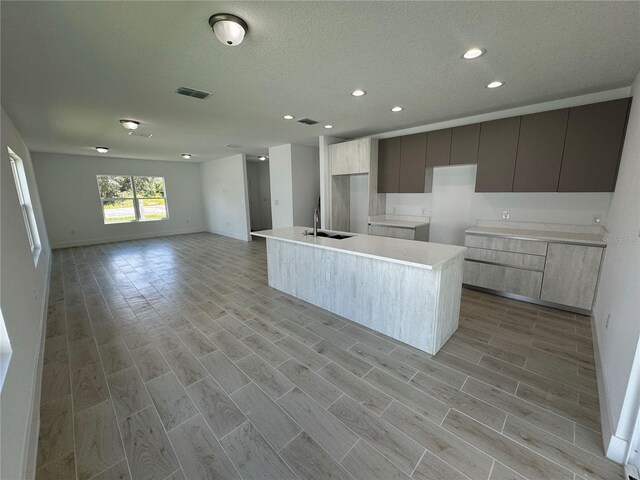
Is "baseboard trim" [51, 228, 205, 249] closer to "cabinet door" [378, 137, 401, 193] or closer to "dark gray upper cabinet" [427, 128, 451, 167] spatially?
"cabinet door" [378, 137, 401, 193]

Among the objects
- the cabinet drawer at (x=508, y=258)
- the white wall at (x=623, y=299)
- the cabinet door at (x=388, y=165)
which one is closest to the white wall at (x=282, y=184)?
the cabinet door at (x=388, y=165)

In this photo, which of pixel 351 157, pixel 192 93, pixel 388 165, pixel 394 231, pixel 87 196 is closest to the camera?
pixel 192 93

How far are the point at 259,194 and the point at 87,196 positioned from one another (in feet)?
16.4

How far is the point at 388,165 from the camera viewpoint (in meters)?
4.80

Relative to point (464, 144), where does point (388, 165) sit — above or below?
below

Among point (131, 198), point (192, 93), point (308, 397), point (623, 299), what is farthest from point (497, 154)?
point (131, 198)

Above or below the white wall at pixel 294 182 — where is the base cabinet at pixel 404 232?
below

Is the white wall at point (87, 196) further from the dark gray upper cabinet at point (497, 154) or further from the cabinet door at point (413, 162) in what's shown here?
the dark gray upper cabinet at point (497, 154)

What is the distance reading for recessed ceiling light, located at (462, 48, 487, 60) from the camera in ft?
6.56

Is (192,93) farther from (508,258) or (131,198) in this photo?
(131,198)

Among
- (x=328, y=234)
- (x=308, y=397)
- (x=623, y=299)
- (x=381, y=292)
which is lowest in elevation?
(x=308, y=397)

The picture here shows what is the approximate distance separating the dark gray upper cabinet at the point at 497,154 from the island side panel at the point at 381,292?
185 centimetres

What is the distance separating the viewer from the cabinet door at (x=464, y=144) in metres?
3.76

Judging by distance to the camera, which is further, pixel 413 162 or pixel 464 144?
pixel 413 162
